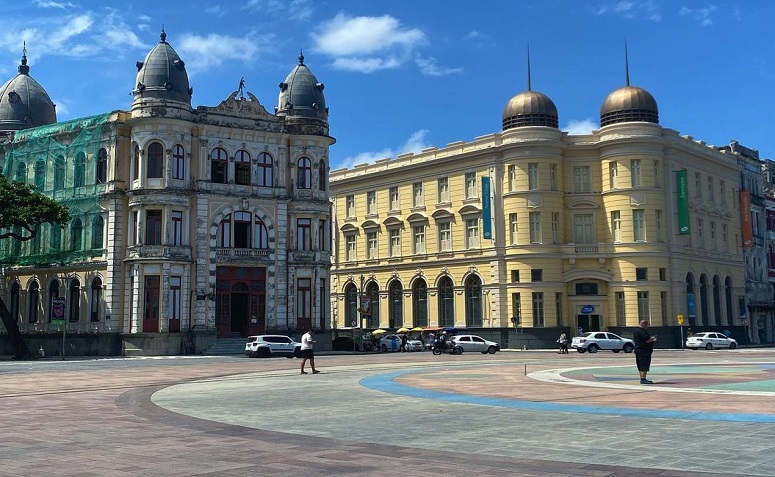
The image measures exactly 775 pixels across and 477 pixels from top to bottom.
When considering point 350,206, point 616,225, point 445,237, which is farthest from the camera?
point 350,206

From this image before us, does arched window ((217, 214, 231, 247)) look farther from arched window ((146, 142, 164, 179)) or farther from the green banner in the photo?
the green banner

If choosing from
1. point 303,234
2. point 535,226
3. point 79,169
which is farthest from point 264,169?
point 535,226

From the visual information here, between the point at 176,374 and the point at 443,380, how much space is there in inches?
462

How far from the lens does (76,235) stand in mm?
59938

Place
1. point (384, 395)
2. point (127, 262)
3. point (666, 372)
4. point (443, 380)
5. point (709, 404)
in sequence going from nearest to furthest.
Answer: point (709, 404) → point (384, 395) → point (443, 380) → point (666, 372) → point (127, 262)

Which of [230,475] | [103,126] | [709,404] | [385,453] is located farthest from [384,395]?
[103,126]

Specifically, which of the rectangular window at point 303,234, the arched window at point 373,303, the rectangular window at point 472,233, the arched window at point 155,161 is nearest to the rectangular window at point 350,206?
the arched window at point 373,303

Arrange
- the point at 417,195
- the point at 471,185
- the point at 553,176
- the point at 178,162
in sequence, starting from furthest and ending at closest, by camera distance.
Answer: the point at 417,195 → the point at 471,185 → the point at 553,176 → the point at 178,162

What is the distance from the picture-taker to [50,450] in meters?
12.2

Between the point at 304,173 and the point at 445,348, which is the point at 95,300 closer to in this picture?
the point at 304,173

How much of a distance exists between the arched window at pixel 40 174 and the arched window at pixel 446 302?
34075 millimetres

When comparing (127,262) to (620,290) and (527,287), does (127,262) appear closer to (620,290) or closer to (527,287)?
(527,287)

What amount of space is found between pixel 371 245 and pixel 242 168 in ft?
76.5

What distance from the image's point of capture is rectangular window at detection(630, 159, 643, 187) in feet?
222
